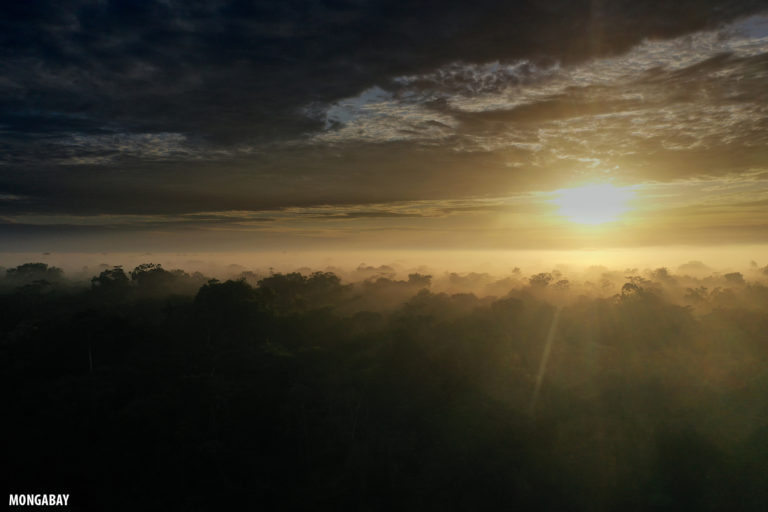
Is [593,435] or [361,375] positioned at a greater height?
[361,375]

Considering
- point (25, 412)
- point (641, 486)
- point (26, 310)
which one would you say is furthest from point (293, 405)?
point (26, 310)

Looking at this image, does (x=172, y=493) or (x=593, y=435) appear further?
(x=593, y=435)

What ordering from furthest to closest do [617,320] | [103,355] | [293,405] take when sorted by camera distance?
[617,320] → [103,355] → [293,405]

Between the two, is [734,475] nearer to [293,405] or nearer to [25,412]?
[293,405]

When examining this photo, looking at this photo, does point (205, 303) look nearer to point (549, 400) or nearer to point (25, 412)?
point (25, 412)

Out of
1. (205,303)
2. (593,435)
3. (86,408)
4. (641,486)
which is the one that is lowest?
(641,486)

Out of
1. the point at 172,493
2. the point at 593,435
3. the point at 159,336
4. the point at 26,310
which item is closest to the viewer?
the point at 172,493
